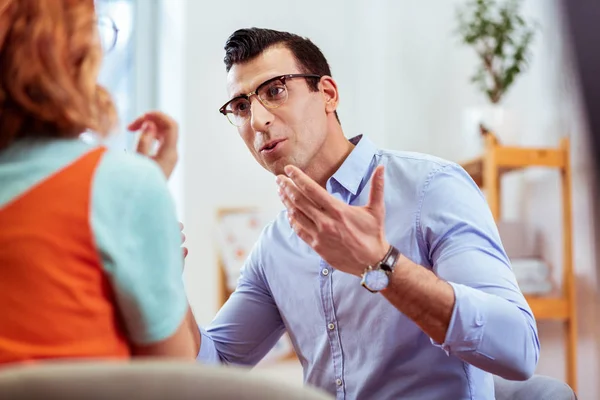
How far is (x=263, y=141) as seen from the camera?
167 centimetres

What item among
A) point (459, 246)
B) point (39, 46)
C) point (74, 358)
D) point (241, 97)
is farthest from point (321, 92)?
point (74, 358)

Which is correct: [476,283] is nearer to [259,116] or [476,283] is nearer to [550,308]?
[259,116]

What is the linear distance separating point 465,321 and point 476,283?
0.11m

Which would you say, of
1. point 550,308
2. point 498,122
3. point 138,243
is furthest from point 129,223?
point 498,122

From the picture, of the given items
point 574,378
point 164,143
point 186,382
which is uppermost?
point 164,143

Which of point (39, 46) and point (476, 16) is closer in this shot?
point (39, 46)

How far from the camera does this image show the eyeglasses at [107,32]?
0.86 metres

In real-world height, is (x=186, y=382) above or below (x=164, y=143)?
below

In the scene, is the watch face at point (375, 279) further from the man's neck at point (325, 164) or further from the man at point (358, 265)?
the man's neck at point (325, 164)

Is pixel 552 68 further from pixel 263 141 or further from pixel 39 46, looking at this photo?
pixel 39 46

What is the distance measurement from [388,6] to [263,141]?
6.83ft

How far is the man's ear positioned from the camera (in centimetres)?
177

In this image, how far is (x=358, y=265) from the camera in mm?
1148

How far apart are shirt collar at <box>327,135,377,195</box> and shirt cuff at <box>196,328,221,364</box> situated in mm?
424
